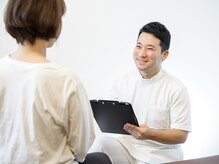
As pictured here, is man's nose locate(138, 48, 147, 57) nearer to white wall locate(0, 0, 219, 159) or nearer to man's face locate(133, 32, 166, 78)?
man's face locate(133, 32, 166, 78)

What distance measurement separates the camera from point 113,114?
1553 mm

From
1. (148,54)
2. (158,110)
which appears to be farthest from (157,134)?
(148,54)

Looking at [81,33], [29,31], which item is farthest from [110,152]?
[81,33]

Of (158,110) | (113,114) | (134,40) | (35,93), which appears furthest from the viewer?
(134,40)

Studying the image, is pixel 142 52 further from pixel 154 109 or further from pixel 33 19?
pixel 33 19

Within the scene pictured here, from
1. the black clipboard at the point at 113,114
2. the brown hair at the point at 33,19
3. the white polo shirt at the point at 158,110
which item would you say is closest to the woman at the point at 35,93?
the brown hair at the point at 33,19

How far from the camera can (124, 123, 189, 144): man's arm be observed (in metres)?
1.56

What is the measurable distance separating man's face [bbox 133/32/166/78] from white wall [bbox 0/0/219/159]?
53 cm

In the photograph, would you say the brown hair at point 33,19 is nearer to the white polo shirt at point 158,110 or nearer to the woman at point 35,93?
the woman at point 35,93

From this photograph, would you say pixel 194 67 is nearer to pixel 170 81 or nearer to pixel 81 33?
pixel 170 81

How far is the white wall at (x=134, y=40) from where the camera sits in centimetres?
213

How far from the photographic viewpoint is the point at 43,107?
38.7 inches

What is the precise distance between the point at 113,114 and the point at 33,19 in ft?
2.39

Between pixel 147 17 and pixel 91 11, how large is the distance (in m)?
0.50
